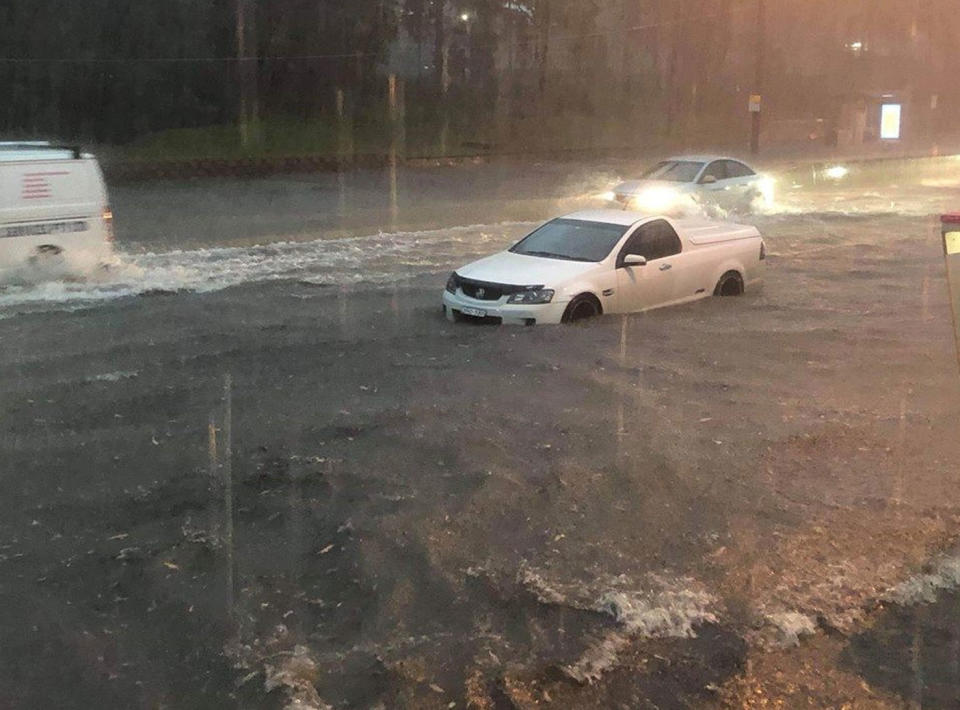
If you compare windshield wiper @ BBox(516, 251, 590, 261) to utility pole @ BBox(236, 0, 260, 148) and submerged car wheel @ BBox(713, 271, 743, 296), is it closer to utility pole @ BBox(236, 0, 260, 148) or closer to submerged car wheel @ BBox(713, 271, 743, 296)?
submerged car wheel @ BBox(713, 271, 743, 296)

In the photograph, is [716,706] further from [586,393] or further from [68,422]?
[68,422]

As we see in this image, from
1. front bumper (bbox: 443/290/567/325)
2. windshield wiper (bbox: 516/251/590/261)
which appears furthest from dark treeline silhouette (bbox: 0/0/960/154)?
front bumper (bbox: 443/290/567/325)

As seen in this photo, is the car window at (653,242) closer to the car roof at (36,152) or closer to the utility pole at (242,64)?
the car roof at (36,152)

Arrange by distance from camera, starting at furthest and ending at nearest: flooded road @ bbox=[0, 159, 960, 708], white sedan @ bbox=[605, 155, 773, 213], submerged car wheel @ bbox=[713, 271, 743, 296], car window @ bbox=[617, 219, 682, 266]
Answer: white sedan @ bbox=[605, 155, 773, 213] < submerged car wheel @ bbox=[713, 271, 743, 296] < car window @ bbox=[617, 219, 682, 266] < flooded road @ bbox=[0, 159, 960, 708]

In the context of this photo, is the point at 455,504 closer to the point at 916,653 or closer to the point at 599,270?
the point at 916,653

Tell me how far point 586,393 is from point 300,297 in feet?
20.7

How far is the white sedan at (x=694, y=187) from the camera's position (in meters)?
22.2

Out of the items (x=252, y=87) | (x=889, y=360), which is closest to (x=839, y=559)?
(x=889, y=360)

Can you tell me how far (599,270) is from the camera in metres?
12.2

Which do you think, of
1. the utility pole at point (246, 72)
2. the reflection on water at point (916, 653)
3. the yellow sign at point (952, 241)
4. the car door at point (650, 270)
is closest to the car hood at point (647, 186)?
the car door at point (650, 270)

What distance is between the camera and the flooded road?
15.7 ft

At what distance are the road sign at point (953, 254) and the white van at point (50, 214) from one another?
38.4 ft

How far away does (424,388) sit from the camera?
943 cm

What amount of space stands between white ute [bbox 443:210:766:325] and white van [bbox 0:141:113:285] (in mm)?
5450
